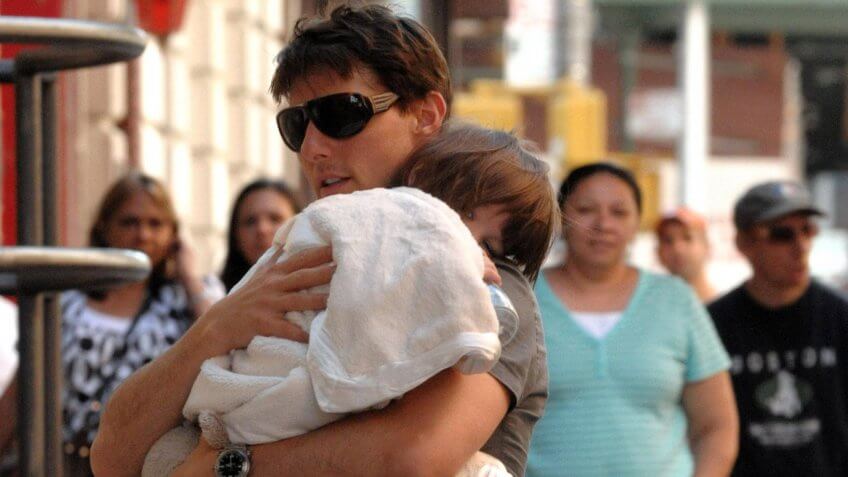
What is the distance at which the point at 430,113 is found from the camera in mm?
2795

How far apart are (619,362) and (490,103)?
36.3ft

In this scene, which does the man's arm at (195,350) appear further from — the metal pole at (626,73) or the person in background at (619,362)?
the metal pole at (626,73)

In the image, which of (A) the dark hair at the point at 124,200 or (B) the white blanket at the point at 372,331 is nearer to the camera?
(B) the white blanket at the point at 372,331

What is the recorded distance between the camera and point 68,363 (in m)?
5.48

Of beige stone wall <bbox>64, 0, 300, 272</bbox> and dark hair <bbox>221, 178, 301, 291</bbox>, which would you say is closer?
dark hair <bbox>221, 178, 301, 291</bbox>

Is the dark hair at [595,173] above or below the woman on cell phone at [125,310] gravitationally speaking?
above

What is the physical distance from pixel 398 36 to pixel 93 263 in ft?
2.36

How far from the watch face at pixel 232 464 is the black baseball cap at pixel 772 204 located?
4.46 m

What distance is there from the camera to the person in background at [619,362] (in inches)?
197

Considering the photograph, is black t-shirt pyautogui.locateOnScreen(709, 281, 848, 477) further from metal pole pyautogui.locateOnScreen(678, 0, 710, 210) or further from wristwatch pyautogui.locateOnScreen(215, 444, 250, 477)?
metal pole pyautogui.locateOnScreen(678, 0, 710, 210)

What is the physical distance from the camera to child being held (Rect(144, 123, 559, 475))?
2.23 metres

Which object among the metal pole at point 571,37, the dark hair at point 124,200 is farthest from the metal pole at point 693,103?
the dark hair at point 124,200

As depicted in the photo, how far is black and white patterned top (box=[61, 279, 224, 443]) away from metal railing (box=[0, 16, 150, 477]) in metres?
2.90

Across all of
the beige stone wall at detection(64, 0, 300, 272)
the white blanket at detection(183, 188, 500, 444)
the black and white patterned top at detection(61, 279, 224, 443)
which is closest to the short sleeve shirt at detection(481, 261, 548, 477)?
the white blanket at detection(183, 188, 500, 444)
